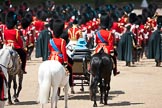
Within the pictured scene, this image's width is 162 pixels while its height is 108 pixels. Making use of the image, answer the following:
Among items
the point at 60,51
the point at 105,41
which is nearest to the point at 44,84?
the point at 60,51

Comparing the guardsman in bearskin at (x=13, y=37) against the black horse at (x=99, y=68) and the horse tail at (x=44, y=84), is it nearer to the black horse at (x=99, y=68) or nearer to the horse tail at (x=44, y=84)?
the black horse at (x=99, y=68)

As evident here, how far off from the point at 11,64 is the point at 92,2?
3500 cm

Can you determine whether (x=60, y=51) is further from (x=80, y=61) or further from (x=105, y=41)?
(x=80, y=61)

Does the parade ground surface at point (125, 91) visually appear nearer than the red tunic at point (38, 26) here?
Yes

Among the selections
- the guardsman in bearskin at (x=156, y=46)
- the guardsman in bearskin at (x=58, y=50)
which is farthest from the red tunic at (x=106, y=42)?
the guardsman in bearskin at (x=156, y=46)

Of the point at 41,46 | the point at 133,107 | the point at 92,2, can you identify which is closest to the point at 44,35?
the point at 41,46

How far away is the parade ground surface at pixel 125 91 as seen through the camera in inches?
586

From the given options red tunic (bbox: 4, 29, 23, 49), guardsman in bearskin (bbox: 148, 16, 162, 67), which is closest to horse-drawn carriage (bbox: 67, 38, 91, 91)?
red tunic (bbox: 4, 29, 23, 49)

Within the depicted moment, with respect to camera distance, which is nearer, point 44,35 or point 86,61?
point 86,61

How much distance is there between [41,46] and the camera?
78.1 ft

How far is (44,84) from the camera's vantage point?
41.1ft

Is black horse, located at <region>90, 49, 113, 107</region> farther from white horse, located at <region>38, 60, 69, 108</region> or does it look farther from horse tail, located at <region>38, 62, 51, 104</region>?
horse tail, located at <region>38, 62, 51, 104</region>

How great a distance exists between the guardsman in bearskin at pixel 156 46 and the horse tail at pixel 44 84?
36.3 feet

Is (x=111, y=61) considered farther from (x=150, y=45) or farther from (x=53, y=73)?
(x=150, y=45)
